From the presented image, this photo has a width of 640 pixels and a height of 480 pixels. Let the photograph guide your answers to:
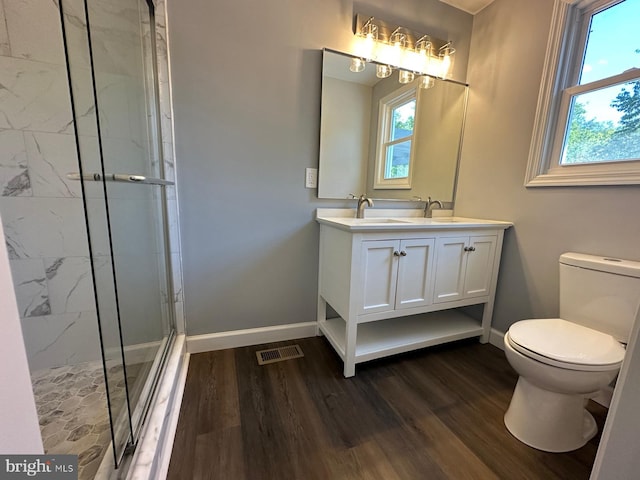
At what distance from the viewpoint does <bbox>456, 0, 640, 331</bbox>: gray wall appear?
137cm

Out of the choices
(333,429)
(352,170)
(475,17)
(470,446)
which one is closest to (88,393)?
(333,429)

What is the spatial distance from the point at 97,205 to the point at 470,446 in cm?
167

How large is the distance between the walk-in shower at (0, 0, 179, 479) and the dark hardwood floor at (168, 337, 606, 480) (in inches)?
12.6

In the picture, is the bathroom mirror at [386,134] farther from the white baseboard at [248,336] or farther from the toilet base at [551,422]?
the toilet base at [551,422]

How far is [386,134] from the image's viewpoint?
192cm

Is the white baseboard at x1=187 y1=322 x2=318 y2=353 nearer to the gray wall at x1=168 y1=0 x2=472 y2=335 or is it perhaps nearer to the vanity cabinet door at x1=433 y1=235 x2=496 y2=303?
the gray wall at x1=168 y1=0 x2=472 y2=335

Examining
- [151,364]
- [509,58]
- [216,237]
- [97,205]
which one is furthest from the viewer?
[509,58]

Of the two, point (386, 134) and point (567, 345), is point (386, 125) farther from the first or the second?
point (567, 345)

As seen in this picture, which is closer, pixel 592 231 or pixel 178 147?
pixel 592 231

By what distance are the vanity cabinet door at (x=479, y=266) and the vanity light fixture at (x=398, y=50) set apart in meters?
1.26

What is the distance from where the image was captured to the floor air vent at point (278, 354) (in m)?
1.64

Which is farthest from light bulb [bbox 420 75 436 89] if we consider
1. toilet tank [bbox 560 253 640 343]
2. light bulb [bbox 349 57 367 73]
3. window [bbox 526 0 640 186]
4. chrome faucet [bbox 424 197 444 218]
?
→ toilet tank [bbox 560 253 640 343]

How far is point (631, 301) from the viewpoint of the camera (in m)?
1.16

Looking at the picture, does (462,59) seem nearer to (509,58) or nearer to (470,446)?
(509,58)
